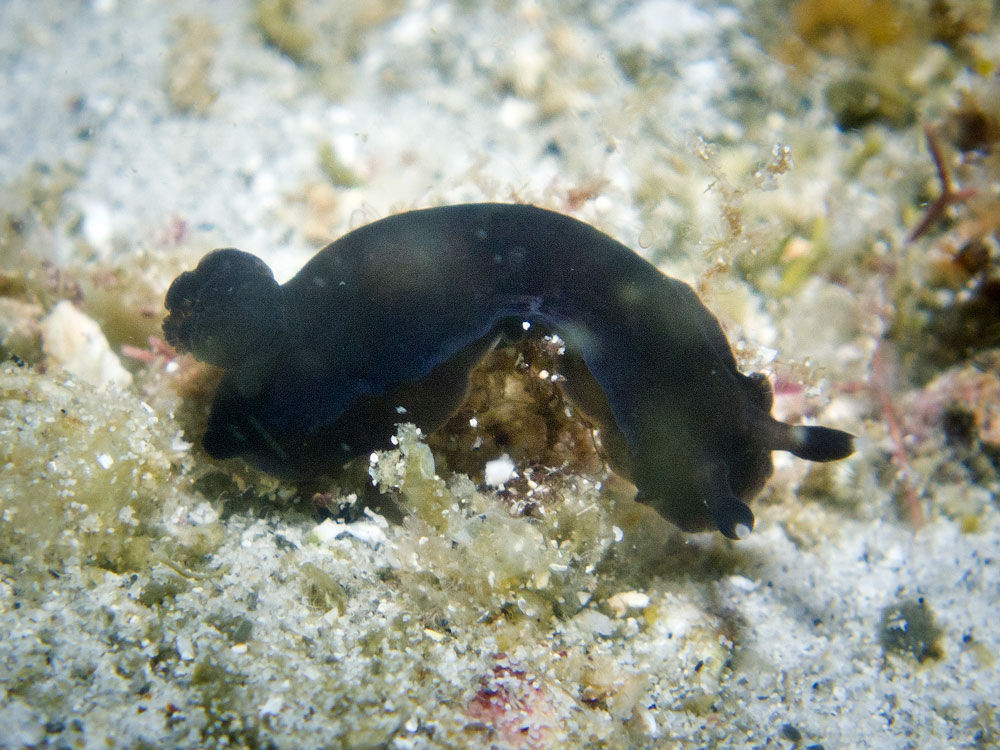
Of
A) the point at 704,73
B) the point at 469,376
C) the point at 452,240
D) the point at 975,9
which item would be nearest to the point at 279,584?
the point at 469,376

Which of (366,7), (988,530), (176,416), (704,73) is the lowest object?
(988,530)

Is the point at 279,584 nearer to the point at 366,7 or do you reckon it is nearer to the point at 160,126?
the point at 160,126

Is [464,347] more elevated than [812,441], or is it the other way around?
[464,347]

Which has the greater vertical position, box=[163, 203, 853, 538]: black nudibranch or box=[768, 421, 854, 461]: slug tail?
box=[163, 203, 853, 538]: black nudibranch

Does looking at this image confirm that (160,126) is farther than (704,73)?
Yes

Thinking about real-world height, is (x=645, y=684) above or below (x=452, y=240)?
below

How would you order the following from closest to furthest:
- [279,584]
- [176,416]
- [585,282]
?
[279,584]
[585,282]
[176,416]

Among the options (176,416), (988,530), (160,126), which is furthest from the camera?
(160,126)

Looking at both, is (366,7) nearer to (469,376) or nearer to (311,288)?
(311,288)
